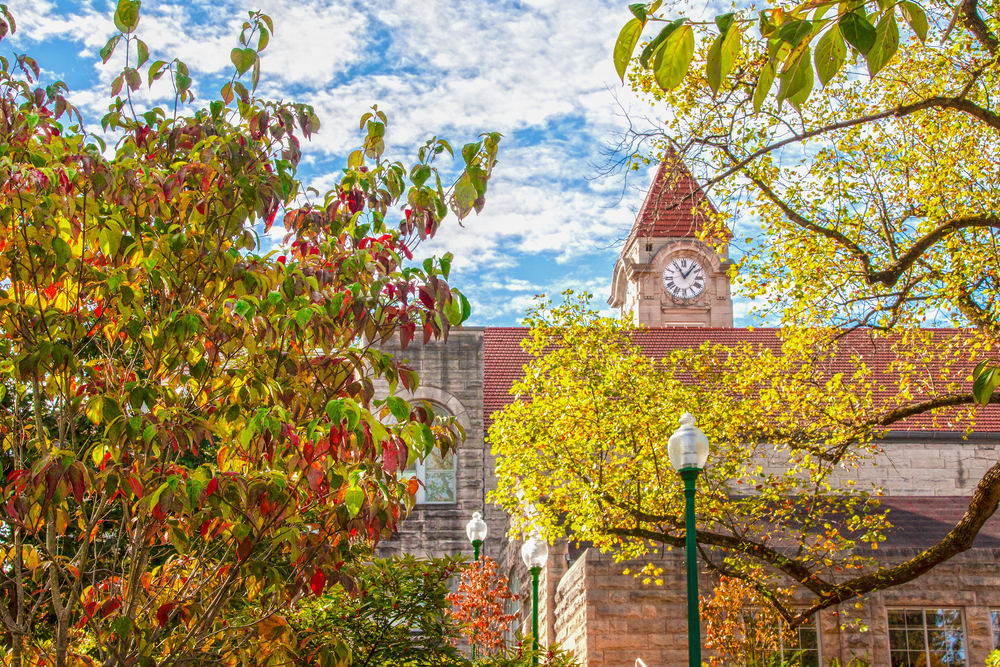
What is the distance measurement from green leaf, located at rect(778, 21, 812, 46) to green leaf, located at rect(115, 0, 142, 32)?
4.12 metres

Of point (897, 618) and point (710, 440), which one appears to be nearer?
point (710, 440)

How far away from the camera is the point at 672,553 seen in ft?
44.5

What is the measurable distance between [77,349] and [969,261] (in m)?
10.2

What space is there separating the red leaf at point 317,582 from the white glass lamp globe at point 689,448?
196 inches

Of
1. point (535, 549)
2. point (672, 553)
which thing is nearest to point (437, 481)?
point (535, 549)

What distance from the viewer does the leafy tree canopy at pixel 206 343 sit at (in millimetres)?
4492

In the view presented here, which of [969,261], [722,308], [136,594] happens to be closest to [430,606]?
[136,594]

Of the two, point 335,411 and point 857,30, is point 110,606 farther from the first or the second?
point 857,30

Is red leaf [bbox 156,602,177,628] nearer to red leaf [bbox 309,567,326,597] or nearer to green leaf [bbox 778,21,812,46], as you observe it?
red leaf [bbox 309,567,326,597]

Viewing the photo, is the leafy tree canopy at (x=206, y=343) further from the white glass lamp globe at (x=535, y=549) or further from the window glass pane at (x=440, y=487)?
the window glass pane at (x=440, y=487)

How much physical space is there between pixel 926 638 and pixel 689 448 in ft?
23.3

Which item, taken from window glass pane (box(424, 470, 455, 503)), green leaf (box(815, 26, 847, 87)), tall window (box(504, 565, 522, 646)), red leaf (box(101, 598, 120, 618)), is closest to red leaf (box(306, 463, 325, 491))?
red leaf (box(101, 598, 120, 618))

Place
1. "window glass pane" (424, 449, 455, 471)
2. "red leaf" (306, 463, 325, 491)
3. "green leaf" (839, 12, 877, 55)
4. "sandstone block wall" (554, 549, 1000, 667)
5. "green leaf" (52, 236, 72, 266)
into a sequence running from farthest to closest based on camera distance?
1. "window glass pane" (424, 449, 455, 471)
2. "sandstone block wall" (554, 549, 1000, 667)
3. "green leaf" (52, 236, 72, 266)
4. "red leaf" (306, 463, 325, 491)
5. "green leaf" (839, 12, 877, 55)

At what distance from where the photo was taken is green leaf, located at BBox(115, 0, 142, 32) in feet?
16.9
